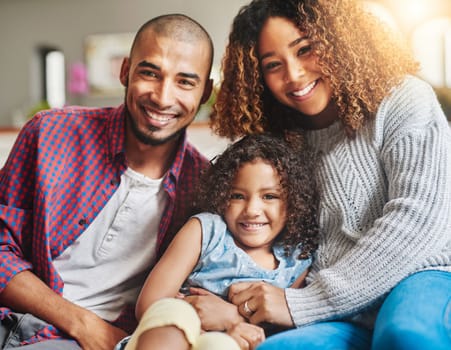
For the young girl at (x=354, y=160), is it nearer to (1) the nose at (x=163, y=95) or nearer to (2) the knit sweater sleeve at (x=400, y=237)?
(2) the knit sweater sleeve at (x=400, y=237)

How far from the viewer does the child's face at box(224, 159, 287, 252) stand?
4.25 ft

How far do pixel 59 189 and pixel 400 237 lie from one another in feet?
2.66

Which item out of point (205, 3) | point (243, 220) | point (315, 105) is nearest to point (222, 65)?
point (315, 105)

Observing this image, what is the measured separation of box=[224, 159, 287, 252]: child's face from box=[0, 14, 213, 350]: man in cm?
20

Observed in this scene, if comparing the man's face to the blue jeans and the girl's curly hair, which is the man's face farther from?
the blue jeans

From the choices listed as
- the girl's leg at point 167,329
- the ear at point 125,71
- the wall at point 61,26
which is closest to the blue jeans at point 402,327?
the girl's leg at point 167,329

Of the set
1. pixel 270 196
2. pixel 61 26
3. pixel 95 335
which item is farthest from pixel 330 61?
pixel 61 26

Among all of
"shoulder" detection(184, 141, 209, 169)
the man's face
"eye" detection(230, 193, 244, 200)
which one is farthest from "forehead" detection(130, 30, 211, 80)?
"eye" detection(230, 193, 244, 200)

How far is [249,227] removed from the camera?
1301mm

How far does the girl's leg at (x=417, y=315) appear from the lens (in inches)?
34.5

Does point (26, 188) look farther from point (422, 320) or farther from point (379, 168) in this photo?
point (422, 320)

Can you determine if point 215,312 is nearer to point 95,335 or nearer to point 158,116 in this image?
point 95,335

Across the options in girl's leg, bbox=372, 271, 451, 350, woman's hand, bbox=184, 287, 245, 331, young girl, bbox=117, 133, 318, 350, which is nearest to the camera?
girl's leg, bbox=372, 271, 451, 350

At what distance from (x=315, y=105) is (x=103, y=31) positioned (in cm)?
361
